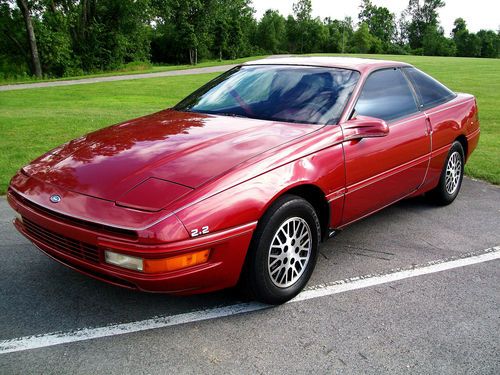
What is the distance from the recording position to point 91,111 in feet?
38.7

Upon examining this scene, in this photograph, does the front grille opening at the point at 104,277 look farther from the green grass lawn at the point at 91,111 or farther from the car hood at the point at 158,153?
the green grass lawn at the point at 91,111

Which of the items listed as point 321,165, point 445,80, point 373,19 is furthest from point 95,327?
point 373,19

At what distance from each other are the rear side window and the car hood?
5.40ft

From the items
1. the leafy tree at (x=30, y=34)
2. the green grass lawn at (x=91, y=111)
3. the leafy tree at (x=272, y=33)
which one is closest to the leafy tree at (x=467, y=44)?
the leafy tree at (x=272, y=33)

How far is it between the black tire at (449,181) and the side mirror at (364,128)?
1.64 meters

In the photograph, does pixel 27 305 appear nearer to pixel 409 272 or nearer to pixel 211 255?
pixel 211 255

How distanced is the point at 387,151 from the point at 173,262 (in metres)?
2.01

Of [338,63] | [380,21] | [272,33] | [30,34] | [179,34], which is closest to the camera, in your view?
[338,63]

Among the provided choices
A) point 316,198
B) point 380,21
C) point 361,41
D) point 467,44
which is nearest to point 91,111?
point 316,198

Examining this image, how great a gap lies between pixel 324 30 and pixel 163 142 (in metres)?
90.6

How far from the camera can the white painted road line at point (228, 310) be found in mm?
2535

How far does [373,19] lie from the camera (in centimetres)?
11000

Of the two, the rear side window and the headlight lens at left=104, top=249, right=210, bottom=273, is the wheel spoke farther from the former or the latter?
the rear side window

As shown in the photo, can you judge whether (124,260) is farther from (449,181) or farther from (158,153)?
(449,181)
